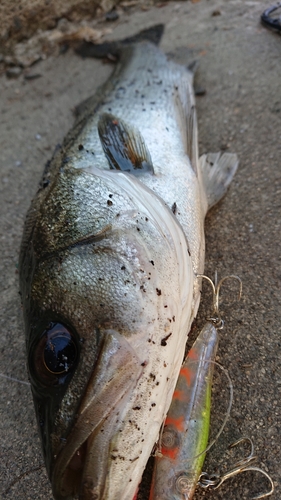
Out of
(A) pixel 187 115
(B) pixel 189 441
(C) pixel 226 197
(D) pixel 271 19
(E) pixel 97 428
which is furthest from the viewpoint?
(D) pixel 271 19

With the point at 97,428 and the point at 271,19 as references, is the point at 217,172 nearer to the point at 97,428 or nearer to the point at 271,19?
the point at 97,428

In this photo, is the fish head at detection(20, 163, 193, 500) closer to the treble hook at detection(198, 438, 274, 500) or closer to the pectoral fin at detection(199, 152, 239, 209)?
the treble hook at detection(198, 438, 274, 500)

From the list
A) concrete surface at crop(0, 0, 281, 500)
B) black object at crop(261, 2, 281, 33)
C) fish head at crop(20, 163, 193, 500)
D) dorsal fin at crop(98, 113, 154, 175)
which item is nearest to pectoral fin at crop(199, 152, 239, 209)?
concrete surface at crop(0, 0, 281, 500)

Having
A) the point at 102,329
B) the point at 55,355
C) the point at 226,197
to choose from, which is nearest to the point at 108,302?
the point at 102,329

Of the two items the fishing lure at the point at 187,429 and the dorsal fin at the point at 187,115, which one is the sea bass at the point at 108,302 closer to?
the fishing lure at the point at 187,429

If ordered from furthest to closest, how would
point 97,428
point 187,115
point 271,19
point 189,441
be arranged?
1. point 271,19
2. point 187,115
3. point 189,441
4. point 97,428

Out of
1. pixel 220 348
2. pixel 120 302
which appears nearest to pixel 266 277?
pixel 220 348

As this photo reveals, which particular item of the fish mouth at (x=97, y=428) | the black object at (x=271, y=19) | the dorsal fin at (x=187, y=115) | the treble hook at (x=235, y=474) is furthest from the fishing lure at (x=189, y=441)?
the black object at (x=271, y=19)
